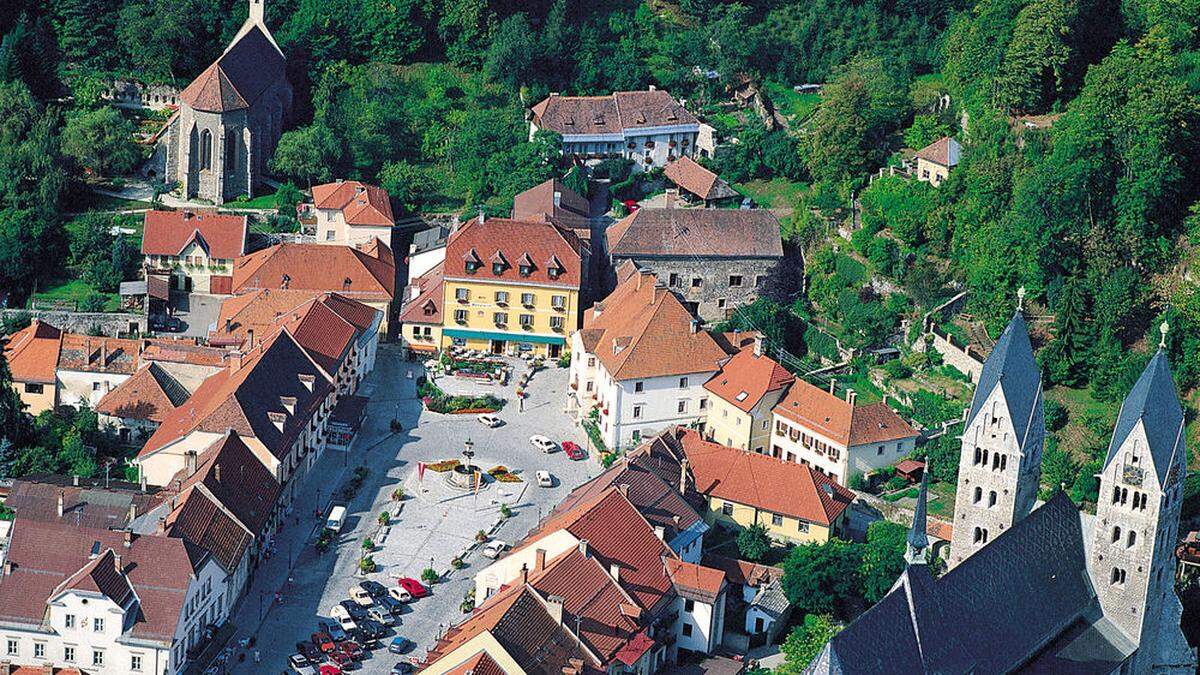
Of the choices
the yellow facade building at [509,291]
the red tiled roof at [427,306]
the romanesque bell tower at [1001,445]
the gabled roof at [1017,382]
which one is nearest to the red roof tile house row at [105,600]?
the red tiled roof at [427,306]

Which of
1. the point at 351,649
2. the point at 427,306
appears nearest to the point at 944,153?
the point at 427,306

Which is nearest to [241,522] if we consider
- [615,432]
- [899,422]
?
[615,432]

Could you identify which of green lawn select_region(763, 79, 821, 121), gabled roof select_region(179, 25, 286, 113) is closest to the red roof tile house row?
gabled roof select_region(179, 25, 286, 113)

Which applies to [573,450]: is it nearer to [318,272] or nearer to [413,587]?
[413,587]

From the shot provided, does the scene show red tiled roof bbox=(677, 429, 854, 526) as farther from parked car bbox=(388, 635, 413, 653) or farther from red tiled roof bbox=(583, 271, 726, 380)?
parked car bbox=(388, 635, 413, 653)

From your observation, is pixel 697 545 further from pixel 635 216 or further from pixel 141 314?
pixel 141 314

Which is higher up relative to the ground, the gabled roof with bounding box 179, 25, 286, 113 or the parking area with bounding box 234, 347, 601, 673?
the gabled roof with bounding box 179, 25, 286, 113

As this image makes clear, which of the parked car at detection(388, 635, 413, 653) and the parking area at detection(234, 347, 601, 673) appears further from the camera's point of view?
the parking area at detection(234, 347, 601, 673)
